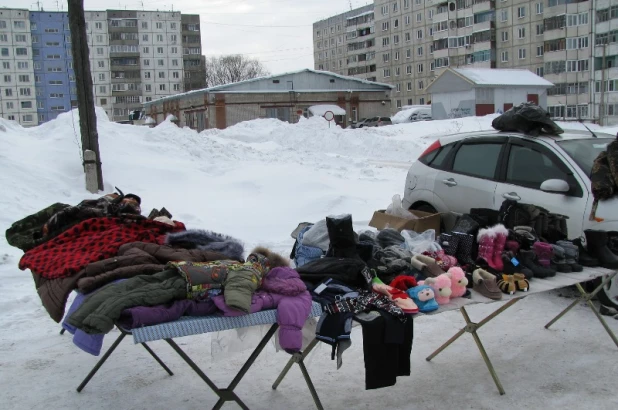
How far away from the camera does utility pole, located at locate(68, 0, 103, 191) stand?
1157 centimetres

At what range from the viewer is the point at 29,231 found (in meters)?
4.76

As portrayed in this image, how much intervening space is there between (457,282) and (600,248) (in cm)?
Answer: 164

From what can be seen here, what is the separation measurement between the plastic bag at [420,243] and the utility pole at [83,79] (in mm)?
8386

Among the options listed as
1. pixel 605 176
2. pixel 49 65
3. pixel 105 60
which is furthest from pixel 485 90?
pixel 49 65

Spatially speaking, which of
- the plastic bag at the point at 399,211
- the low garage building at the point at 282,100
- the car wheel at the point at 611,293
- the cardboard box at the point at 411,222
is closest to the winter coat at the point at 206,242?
the cardboard box at the point at 411,222

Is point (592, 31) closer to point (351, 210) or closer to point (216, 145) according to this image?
point (216, 145)

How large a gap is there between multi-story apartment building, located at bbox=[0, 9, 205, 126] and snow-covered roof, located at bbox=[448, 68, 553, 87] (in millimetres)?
66457

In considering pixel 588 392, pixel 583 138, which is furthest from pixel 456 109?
pixel 588 392

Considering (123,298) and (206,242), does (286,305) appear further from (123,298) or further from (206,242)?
(206,242)

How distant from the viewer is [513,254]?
15.5 ft

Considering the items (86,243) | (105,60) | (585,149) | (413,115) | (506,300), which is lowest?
(506,300)

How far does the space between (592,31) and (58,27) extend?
7786 centimetres

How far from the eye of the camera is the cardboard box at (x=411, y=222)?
21.5ft

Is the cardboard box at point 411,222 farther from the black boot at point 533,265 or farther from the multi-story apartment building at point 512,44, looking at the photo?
the multi-story apartment building at point 512,44
